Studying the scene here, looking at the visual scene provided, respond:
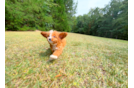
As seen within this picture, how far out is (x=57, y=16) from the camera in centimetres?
997

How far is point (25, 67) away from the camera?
637 millimetres

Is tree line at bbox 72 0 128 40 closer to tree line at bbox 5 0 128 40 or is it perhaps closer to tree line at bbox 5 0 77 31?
tree line at bbox 5 0 128 40

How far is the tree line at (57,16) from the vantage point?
17.0ft

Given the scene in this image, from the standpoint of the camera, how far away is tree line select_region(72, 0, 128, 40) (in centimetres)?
983

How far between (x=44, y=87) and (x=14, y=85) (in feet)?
0.78

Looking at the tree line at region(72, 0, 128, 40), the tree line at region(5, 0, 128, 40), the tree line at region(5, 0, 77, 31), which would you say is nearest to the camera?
the tree line at region(5, 0, 77, 31)

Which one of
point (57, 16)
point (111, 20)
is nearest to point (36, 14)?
point (57, 16)

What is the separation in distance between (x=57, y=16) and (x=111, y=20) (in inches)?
488

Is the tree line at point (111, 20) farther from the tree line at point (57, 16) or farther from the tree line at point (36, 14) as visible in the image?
the tree line at point (36, 14)

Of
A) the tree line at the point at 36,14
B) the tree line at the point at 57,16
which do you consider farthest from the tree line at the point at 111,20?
the tree line at the point at 36,14

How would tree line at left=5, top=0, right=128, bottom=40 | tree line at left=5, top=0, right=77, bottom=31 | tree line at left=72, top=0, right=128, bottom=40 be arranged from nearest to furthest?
tree line at left=5, top=0, right=77, bottom=31 → tree line at left=5, top=0, right=128, bottom=40 → tree line at left=72, top=0, right=128, bottom=40

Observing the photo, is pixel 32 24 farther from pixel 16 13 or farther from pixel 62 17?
pixel 62 17

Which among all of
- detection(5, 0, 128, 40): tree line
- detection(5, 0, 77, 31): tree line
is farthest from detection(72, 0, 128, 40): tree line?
detection(5, 0, 77, 31): tree line
